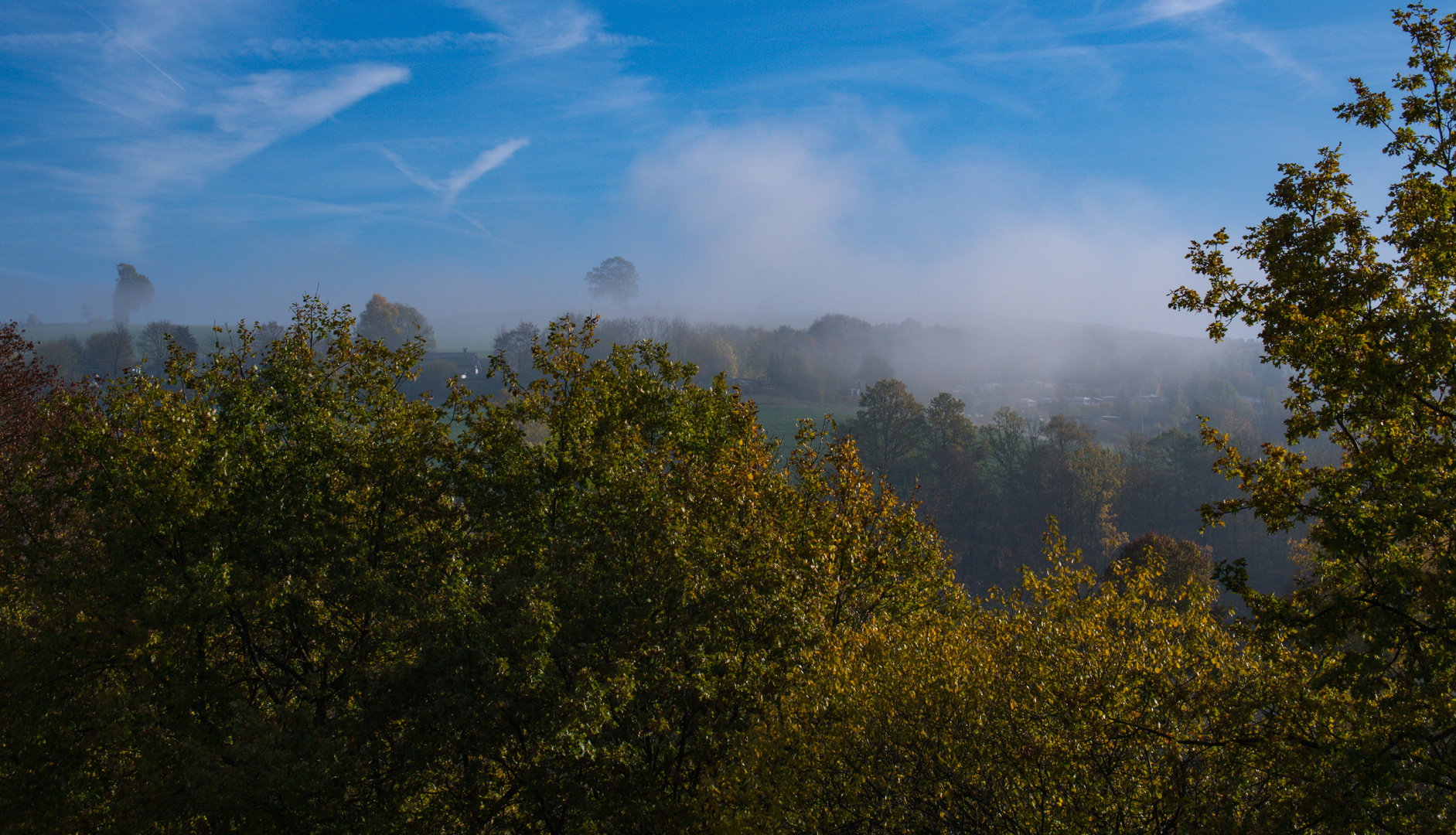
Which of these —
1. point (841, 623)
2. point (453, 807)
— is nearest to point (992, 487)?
point (841, 623)

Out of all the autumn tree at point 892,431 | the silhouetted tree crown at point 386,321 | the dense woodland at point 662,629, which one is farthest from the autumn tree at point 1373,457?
the silhouetted tree crown at point 386,321

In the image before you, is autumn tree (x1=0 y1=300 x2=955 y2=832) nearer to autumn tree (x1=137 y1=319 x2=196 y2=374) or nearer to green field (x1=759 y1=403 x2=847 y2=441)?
green field (x1=759 y1=403 x2=847 y2=441)

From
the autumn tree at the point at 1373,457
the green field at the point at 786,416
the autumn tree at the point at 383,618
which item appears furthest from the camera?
the green field at the point at 786,416

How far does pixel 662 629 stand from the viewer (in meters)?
12.6

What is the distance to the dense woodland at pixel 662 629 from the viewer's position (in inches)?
399

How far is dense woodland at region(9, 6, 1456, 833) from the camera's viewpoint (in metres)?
10.1

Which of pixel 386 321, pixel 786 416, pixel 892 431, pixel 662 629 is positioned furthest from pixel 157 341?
pixel 662 629

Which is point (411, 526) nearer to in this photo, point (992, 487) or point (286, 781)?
point (286, 781)

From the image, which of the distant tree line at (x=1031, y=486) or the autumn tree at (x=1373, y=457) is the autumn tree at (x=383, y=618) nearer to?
the autumn tree at (x=1373, y=457)

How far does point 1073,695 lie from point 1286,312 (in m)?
6.52

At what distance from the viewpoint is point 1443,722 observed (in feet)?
29.1

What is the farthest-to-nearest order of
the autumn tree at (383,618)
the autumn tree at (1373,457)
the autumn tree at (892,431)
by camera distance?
the autumn tree at (892,431), the autumn tree at (383,618), the autumn tree at (1373,457)

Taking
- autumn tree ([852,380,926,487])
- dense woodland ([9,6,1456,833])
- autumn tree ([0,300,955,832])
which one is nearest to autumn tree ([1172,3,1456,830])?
dense woodland ([9,6,1456,833])

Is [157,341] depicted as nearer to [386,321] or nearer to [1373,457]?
A: [386,321]
